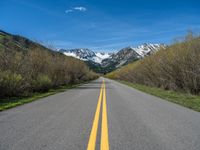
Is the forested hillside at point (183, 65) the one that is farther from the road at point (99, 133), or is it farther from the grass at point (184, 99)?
the road at point (99, 133)

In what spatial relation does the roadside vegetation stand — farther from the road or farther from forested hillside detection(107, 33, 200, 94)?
the road

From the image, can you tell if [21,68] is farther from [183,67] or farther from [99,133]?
[99,133]

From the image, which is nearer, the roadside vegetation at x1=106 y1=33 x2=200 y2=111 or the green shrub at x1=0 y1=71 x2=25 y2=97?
the green shrub at x1=0 y1=71 x2=25 y2=97

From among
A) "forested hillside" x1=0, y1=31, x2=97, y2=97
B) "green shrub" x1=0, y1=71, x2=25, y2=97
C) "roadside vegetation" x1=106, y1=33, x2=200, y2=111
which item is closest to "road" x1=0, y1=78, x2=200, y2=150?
"green shrub" x1=0, y1=71, x2=25, y2=97

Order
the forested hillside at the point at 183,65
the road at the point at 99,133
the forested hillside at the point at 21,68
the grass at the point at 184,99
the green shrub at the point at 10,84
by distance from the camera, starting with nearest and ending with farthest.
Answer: the road at the point at 99,133
the grass at the point at 184,99
the green shrub at the point at 10,84
the forested hillside at the point at 21,68
the forested hillside at the point at 183,65

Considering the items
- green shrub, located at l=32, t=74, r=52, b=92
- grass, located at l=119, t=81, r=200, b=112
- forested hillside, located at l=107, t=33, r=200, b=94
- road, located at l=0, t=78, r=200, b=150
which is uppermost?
forested hillside, located at l=107, t=33, r=200, b=94

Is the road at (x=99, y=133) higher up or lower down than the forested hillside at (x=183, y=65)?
lower down

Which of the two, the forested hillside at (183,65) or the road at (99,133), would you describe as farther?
the forested hillside at (183,65)

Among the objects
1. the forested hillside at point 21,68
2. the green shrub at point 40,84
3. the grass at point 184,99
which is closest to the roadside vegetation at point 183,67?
the grass at point 184,99

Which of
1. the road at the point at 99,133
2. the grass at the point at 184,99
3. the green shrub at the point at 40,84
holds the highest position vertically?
the green shrub at the point at 40,84

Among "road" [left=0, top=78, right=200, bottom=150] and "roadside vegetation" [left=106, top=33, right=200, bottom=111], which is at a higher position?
"roadside vegetation" [left=106, top=33, right=200, bottom=111]

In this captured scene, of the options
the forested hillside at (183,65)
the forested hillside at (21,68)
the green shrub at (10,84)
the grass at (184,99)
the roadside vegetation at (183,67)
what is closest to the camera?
the grass at (184,99)

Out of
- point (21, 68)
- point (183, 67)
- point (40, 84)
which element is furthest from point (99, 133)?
point (40, 84)

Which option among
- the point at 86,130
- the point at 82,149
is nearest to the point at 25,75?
the point at 86,130
